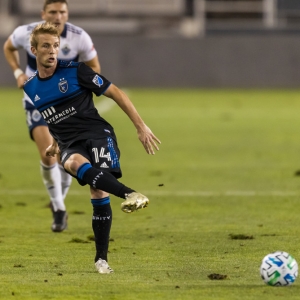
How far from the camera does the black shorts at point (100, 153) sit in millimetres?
6902

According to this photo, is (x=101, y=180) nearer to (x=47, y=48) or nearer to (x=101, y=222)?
(x=101, y=222)

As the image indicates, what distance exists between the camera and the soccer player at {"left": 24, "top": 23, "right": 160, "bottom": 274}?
22.4 ft

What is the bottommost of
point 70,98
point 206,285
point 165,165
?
point 165,165

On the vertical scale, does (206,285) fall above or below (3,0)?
above

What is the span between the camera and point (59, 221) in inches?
353

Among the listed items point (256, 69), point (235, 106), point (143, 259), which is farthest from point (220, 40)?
point (143, 259)

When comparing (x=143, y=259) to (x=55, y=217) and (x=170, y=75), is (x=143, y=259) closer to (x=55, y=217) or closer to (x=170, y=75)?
(x=55, y=217)

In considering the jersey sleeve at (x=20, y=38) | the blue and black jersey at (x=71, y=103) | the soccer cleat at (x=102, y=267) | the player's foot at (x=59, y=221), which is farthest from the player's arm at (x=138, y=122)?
the jersey sleeve at (x=20, y=38)

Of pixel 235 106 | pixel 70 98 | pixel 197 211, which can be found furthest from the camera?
pixel 235 106

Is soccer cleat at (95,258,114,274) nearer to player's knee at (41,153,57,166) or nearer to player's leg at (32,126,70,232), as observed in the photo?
player's leg at (32,126,70,232)

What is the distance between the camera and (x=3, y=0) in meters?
38.5

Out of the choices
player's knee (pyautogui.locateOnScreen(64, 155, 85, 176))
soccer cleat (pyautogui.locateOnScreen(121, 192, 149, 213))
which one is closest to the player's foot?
player's knee (pyautogui.locateOnScreen(64, 155, 85, 176))

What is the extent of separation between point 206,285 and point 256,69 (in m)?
26.2

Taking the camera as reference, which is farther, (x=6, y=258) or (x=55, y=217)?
(x=55, y=217)
